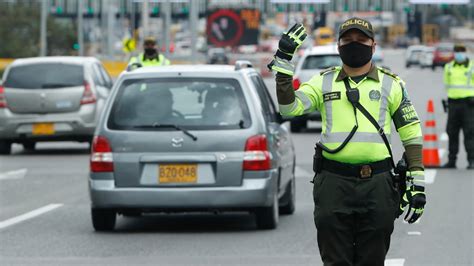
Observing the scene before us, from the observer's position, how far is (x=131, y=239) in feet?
41.1

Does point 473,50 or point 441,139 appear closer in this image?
point 441,139

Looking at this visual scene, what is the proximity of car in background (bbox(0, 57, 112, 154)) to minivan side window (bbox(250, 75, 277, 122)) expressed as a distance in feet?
30.2

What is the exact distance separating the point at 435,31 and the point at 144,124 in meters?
153

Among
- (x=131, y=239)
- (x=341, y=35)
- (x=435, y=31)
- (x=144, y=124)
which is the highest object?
(x=341, y=35)

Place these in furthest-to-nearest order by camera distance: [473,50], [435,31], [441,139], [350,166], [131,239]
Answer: [435,31] < [473,50] < [441,139] < [131,239] < [350,166]

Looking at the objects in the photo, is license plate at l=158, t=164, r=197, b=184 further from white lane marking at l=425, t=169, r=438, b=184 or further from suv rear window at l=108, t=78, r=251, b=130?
white lane marking at l=425, t=169, r=438, b=184

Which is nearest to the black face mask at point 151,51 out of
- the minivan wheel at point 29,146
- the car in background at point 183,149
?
the minivan wheel at point 29,146

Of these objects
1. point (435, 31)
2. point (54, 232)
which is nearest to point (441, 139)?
point (54, 232)

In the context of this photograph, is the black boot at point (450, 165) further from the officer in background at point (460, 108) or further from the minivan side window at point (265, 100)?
the minivan side window at point (265, 100)

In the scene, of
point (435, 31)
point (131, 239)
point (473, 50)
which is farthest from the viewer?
point (435, 31)

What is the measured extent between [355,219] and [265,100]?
6.25 meters

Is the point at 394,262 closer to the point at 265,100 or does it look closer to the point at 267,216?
the point at 267,216

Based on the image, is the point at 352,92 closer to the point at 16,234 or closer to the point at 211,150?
the point at 211,150

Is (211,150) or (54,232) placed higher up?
(211,150)
